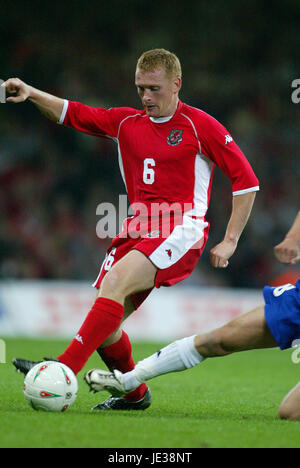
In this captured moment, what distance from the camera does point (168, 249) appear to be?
15.1 ft

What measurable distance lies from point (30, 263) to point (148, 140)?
8739 mm

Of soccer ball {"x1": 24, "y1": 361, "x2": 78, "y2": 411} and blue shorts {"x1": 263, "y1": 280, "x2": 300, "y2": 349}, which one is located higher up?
blue shorts {"x1": 263, "y1": 280, "x2": 300, "y2": 349}

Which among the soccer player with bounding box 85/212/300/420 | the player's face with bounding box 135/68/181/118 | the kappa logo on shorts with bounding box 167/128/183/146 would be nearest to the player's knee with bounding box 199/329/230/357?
the soccer player with bounding box 85/212/300/420

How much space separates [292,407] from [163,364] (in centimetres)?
79

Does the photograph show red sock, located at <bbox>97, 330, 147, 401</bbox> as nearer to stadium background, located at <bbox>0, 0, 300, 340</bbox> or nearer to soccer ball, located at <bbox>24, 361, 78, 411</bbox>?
soccer ball, located at <bbox>24, 361, 78, 411</bbox>

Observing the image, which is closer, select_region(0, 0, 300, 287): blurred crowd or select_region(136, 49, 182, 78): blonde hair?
select_region(136, 49, 182, 78): blonde hair

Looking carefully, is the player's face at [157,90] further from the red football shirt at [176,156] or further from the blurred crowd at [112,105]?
the blurred crowd at [112,105]

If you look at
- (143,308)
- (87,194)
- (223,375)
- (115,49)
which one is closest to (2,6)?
(115,49)

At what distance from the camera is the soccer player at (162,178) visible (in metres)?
4.68

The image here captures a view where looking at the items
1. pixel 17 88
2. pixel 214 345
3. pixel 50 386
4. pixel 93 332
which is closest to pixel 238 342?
pixel 214 345

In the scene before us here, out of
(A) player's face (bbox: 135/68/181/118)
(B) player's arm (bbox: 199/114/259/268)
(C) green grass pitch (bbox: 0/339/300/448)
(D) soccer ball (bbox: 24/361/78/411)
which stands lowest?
(C) green grass pitch (bbox: 0/339/300/448)

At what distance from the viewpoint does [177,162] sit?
483 centimetres

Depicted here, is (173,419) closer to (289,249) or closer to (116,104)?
(289,249)

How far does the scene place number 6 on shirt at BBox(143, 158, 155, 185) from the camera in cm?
486
